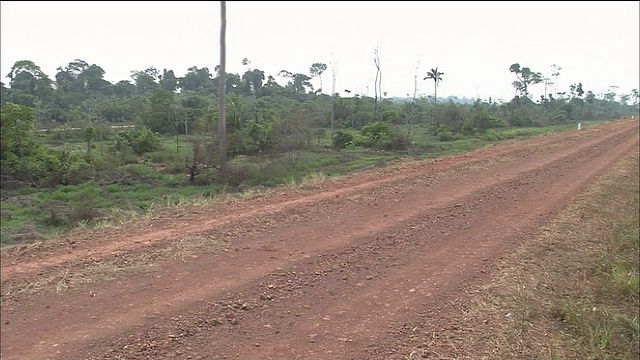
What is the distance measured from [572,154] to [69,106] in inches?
1070

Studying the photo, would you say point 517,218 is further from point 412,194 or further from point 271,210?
point 271,210

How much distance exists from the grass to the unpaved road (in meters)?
1.63

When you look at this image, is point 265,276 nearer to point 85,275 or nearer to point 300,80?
point 85,275

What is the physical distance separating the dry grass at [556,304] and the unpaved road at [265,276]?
0.22 meters

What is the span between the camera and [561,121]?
4791 cm

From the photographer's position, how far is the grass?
9.06 m

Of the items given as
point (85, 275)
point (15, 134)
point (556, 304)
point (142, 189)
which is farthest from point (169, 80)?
point (556, 304)

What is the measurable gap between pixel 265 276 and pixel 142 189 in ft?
33.8

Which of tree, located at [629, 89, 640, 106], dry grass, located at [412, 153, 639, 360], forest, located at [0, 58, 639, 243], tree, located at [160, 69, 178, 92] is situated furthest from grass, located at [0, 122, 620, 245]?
tree, located at [629, 89, 640, 106]

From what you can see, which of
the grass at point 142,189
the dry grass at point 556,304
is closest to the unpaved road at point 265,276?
the dry grass at point 556,304

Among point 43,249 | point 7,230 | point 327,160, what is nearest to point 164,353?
point 43,249

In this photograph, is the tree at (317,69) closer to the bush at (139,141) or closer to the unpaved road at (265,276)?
the bush at (139,141)

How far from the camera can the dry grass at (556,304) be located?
10.9ft

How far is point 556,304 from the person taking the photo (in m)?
3.99
